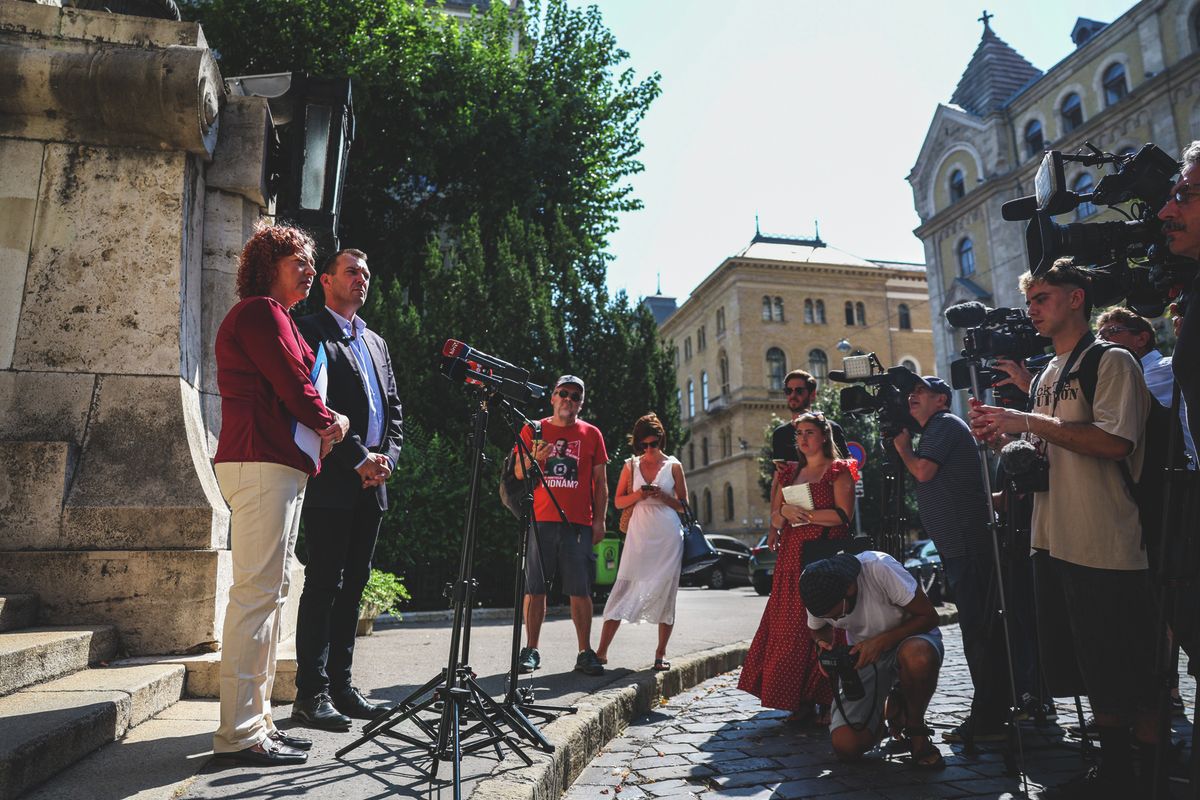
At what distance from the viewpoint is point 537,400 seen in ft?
11.3

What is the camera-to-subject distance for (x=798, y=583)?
456 cm

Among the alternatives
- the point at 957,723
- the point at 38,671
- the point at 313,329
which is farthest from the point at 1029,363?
the point at 38,671

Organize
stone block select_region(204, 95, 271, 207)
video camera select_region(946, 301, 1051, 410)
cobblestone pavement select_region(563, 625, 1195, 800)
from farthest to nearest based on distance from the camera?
stone block select_region(204, 95, 271, 207)
video camera select_region(946, 301, 1051, 410)
cobblestone pavement select_region(563, 625, 1195, 800)

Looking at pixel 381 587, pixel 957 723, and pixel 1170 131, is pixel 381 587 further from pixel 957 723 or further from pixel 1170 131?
pixel 1170 131

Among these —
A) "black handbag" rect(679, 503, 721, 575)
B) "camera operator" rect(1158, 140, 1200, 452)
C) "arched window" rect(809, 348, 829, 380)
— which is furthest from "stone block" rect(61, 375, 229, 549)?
"arched window" rect(809, 348, 829, 380)

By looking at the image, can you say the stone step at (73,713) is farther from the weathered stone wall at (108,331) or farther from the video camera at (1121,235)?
the video camera at (1121,235)

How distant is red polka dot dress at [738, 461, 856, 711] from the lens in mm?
4574

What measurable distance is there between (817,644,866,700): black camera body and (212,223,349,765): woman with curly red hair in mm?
2357

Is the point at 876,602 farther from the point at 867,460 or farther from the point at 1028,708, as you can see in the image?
the point at 867,460

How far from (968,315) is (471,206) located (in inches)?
621

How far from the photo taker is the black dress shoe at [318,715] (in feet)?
11.3

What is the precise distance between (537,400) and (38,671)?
2.27 metres

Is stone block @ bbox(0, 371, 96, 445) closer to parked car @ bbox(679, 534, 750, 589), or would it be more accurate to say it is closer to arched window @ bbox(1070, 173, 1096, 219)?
parked car @ bbox(679, 534, 750, 589)

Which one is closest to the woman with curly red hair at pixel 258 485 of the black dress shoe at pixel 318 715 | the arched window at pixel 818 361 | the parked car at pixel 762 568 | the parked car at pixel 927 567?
the black dress shoe at pixel 318 715
